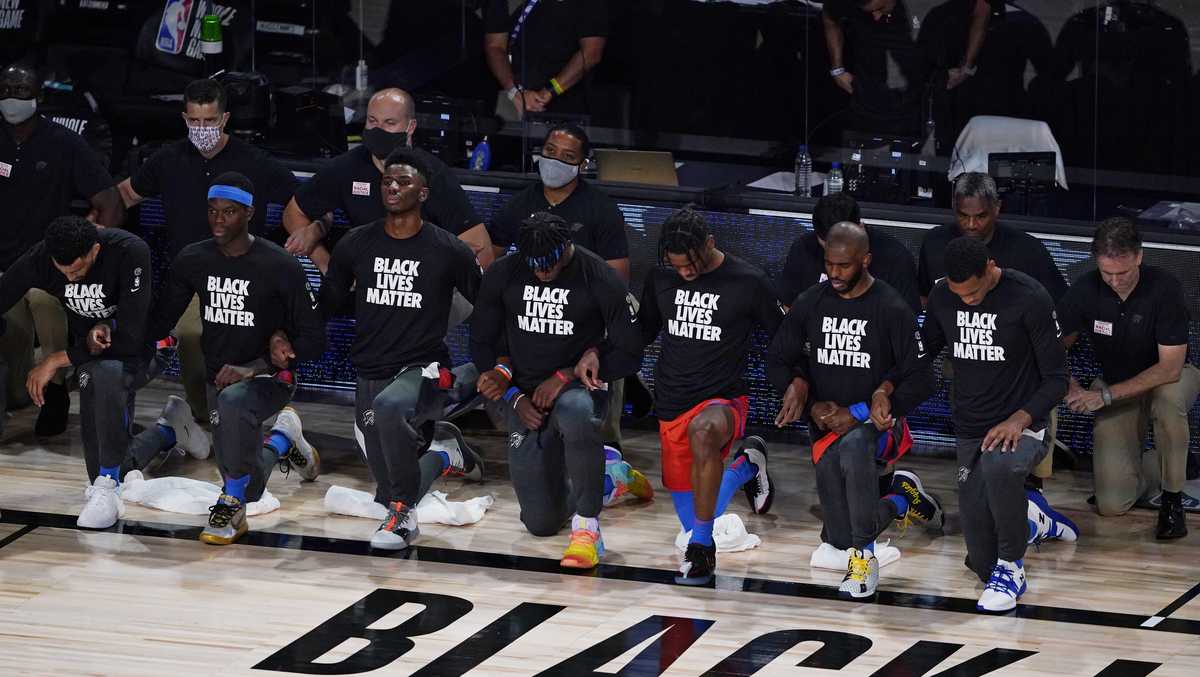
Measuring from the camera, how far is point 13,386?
10320 mm

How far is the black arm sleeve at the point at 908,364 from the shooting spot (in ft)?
26.0

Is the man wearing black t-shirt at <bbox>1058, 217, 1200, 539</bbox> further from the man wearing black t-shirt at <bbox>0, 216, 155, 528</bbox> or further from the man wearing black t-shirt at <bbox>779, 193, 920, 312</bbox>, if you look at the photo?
the man wearing black t-shirt at <bbox>0, 216, 155, 528</bbox>

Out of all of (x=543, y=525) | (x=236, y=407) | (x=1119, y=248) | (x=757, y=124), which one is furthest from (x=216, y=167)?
(x=1119, y=248)

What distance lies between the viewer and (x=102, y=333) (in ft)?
28.3

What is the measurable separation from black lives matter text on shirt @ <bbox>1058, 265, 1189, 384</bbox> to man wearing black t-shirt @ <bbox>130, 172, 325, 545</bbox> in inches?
128

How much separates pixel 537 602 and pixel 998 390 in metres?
1.97

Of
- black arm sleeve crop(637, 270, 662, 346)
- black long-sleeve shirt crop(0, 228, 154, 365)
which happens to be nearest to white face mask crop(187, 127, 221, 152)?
black long-sleeve shirt crop(0, 228, 154, 365)

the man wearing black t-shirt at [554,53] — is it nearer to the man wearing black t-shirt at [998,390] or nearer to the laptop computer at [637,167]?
the laptop computer at [637,167]

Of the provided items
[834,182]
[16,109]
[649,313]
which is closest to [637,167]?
[834,182]

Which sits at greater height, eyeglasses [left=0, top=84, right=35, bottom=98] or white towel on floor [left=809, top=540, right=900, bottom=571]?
eyeglasses [left=0, top=84, right=35, bottom=98]

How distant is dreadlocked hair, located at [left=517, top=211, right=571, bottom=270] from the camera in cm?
813

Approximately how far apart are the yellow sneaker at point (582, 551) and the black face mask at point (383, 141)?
215 centimetres

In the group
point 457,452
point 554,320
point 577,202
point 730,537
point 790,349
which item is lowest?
point 730,537

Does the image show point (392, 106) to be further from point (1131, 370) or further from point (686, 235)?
point (1131, 370)
